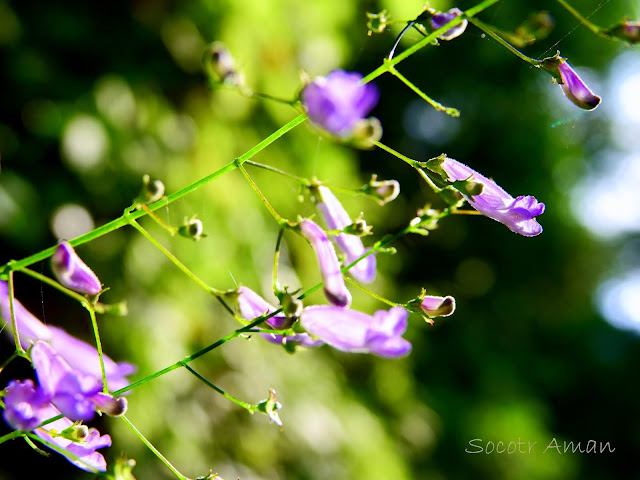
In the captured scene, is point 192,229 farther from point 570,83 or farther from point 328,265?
point 570,83

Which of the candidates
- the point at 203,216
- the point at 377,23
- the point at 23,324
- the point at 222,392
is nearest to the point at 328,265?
the point at 222,392

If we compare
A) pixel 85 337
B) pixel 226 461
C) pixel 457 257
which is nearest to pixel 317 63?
pixel 85 337

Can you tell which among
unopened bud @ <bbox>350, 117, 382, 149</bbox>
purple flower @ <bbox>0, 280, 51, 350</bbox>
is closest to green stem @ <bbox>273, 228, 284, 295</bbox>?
unopened bud @ <bbox>350, 117, 382, 149</bbox>

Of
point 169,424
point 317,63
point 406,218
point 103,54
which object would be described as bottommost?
point 169,424

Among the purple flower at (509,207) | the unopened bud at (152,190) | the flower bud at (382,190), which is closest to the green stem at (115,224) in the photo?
the unopened bud at (152,190)

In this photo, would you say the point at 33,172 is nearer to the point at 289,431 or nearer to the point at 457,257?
the point at 289,431

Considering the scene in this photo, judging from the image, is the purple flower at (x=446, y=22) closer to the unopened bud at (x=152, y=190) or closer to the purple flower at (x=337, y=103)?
the purple flower at (x=337, y=103)

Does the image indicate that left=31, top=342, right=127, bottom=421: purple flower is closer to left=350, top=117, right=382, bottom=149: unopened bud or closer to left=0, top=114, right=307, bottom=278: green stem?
left=0, top=114, right=307, bottom=278: green stem
